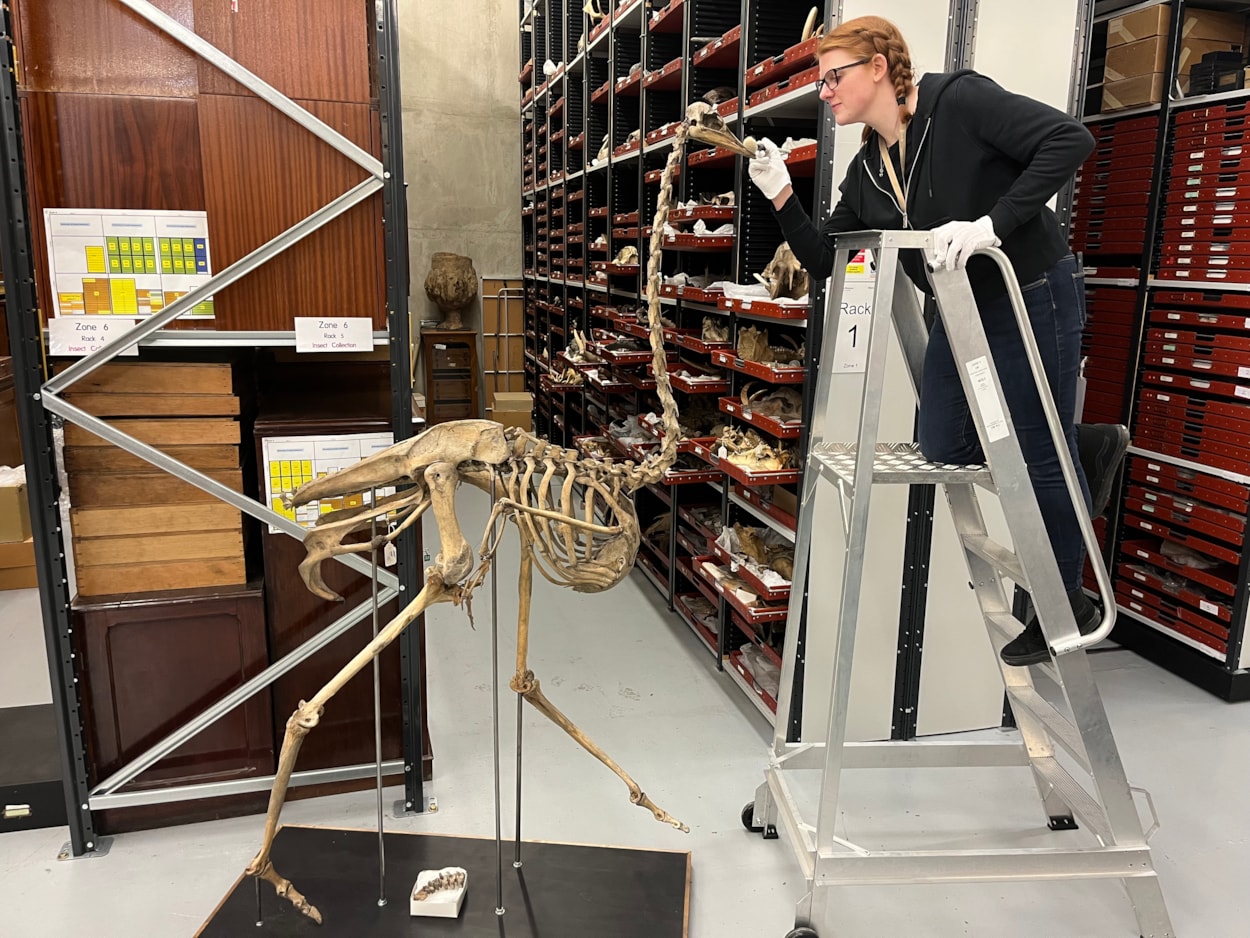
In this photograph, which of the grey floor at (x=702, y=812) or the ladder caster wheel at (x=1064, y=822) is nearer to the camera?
the grey floor at (x=702, y=812)

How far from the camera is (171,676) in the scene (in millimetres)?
2816

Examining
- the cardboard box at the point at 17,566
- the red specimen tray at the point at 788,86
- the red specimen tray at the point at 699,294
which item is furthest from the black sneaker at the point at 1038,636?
the cardboard box at the point at 17,566

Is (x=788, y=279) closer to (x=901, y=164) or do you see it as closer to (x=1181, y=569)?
(x=901, y=164)

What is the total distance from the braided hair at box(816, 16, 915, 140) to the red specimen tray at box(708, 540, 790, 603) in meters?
1.78

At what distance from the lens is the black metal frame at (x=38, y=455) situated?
236 centimetres

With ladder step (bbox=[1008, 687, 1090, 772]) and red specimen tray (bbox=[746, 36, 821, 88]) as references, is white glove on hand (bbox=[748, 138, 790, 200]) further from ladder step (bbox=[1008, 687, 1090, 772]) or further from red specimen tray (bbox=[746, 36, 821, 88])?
ladder step (bbox=[1008, 687, 1090, 772])

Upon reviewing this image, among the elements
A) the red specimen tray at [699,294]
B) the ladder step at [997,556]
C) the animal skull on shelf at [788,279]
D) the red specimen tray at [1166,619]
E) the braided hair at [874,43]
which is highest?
the braided hair at [874,43]

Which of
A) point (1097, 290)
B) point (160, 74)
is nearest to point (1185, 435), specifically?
point (1097, 290)

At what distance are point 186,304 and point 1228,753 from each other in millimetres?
3973

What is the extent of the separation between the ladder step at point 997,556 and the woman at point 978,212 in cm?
12

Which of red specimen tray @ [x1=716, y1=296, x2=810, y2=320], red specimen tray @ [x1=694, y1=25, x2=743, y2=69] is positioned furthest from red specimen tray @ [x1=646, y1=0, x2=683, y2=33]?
red specimen tray @ [x1=716, y1=296, x2=810, y2=320]

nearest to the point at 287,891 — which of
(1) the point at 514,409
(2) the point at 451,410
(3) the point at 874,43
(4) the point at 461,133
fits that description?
(3) the point at 874,43

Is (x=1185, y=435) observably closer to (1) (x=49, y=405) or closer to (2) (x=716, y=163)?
(2) (x=716, y=163)

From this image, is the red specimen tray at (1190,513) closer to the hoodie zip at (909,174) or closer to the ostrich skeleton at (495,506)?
the hoodie zip at (909,174)
